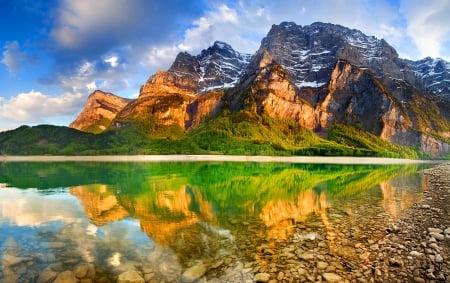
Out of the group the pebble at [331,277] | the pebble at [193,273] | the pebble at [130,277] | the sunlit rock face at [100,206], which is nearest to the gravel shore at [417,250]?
Answer: the pebble at [331,277]

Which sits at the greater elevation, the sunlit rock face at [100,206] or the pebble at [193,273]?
the pebble at [193,273]

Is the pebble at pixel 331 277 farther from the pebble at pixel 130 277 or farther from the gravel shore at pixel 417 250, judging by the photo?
the pebble at pixel 130 277

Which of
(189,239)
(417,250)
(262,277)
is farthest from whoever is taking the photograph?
(189,239)

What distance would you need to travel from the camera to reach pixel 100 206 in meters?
24.4

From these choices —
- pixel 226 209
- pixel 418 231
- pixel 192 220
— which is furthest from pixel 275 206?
pixel 418 231

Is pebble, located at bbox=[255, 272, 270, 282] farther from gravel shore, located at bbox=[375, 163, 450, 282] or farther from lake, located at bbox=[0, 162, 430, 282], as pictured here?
gravel shore, located at bbox=[375, 163, 450, 282]

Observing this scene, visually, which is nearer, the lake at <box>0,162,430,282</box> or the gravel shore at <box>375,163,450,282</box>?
the gravel shore at <box>375,163,450,282</box>

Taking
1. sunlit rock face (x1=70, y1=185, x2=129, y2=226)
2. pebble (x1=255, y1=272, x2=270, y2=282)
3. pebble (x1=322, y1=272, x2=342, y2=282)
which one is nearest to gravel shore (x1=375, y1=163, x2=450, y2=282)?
pebble (x1=322, y1=272, x2=342, y2=282)

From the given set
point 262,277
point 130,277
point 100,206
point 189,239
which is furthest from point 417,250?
point 100,206

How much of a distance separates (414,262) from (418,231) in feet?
15.1

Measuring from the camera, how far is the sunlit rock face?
20156 mm

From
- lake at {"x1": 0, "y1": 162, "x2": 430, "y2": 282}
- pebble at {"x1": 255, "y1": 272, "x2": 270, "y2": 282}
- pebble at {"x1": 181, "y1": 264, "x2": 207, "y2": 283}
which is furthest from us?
lake at {"x1": 0, "y1": 162, "x2": 430, "y2": 282}

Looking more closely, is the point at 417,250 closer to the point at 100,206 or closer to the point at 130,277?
the point at 130,277

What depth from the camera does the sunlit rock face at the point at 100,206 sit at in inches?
794
